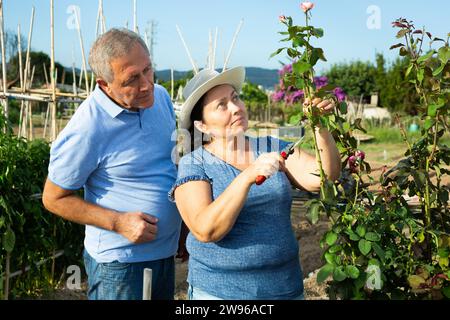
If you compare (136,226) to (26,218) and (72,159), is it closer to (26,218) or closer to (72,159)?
(72,159)

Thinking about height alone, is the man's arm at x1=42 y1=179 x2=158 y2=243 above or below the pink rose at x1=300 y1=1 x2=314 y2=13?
below

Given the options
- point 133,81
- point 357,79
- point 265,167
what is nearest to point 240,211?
point 265,167

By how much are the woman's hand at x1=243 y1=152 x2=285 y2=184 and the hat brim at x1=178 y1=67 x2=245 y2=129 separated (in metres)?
0.33

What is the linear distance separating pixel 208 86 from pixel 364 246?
58cm

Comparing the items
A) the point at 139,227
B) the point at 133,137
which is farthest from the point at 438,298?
the point at 133,137

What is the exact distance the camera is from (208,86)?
1.57 m

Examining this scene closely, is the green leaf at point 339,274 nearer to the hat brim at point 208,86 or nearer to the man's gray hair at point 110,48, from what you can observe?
the hat brim at point 208,86

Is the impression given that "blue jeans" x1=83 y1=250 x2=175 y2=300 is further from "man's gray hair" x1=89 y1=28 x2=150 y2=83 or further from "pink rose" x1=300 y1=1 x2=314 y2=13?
"pink rose" x1=300 y1=1 x2=314 y2=13

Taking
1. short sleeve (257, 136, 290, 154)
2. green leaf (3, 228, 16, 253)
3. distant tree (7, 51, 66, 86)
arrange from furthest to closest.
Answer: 1. distant tree (7, 51, 66, 86)
2. green leaf (3, 228, 16, 253)
3. short sleeve (257, 136, 290, 154)

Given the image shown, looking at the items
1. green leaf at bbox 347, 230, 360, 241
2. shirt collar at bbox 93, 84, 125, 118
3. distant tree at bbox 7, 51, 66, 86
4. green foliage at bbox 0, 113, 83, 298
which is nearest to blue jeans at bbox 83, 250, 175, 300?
shirt collar at bbox 93, 84, 125, 118

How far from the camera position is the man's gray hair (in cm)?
168

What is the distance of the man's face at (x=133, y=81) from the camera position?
5.51 ft

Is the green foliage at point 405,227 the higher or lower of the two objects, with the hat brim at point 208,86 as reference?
lower

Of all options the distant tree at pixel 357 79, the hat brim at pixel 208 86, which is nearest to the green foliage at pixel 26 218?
the hat brim at pixel 208 86
